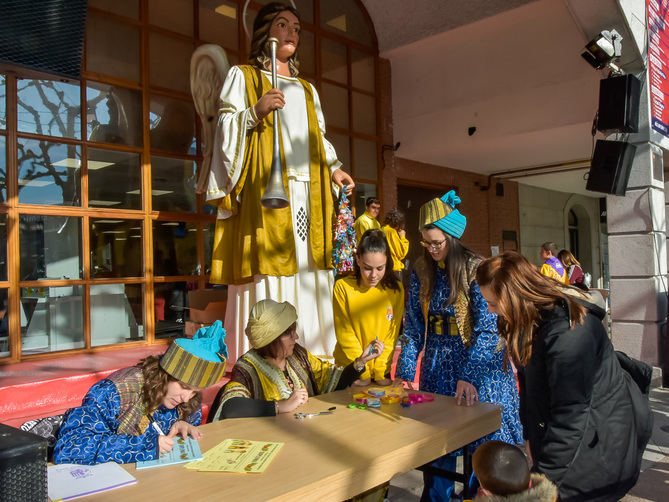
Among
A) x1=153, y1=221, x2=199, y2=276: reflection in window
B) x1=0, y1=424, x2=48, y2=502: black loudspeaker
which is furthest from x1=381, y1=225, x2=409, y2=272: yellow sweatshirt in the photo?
x1=0, y1=424, x2=48, y2=502: black loudspeaker

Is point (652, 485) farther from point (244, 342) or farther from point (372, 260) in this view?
point (244, 342)

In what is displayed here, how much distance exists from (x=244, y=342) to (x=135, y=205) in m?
2.04

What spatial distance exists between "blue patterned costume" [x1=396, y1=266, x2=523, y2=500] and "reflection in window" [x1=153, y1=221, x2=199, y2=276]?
3067mm

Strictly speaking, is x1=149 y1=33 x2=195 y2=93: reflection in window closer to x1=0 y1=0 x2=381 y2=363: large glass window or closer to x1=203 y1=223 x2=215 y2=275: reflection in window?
x1=0 y1=0 x2=381 y2=363: large glass window

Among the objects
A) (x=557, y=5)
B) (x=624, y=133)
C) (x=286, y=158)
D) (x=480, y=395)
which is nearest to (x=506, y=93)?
(x=557, y=5)

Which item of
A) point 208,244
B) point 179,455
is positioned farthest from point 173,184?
point 179,455

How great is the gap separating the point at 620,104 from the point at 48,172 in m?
5.14

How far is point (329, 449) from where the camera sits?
1687 millimetres

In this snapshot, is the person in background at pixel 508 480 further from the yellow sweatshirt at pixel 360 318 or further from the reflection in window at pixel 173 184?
the reflection in window at pixel 173 184

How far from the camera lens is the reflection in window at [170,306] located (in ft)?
16.6

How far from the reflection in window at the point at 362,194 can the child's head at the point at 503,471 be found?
5852 millimetres

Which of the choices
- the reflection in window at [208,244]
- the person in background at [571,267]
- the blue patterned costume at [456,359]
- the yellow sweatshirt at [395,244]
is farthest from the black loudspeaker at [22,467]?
the person in background at [571,267]

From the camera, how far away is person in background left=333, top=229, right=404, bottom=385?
9.28 feet

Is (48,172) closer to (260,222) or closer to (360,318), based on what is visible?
(260,222)
